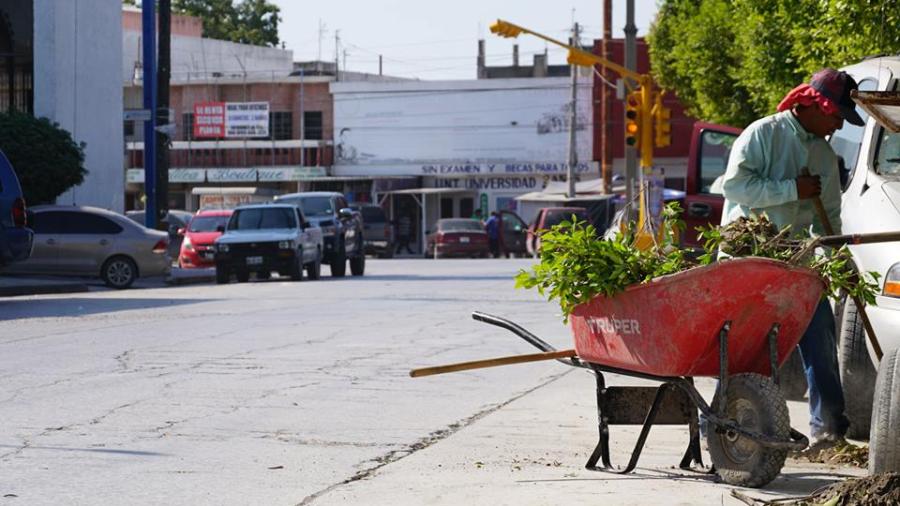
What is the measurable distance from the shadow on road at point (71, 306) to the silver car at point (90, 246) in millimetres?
4907

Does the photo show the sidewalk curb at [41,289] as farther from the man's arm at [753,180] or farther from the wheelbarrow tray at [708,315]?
the wheelbarrow tray at [708,315]

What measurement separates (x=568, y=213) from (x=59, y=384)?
37.3m

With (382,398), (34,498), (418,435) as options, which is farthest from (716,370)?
(382,398)

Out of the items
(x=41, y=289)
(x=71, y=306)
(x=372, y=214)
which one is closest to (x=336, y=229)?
(x=41, y=289)

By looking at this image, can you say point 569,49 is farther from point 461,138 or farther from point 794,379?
point 461,138

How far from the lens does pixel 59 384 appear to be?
11039 mm

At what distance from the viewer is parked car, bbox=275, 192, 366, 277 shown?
108 feet

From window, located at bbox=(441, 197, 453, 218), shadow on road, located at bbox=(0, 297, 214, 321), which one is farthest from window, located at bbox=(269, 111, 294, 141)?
shadow on road, located at bbox=(0, 297, 214, 321)

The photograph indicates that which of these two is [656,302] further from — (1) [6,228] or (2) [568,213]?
(2) [568,213]

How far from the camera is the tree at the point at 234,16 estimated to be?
329ft

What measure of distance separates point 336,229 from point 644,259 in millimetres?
26398

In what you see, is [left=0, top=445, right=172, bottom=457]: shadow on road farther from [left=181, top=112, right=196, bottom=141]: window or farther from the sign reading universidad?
[left=181, top=112, right=196, bottom=141]: window

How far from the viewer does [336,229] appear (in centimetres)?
3316

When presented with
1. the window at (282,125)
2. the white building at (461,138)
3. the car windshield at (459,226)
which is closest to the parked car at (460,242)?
the car windshield at (459,226)
